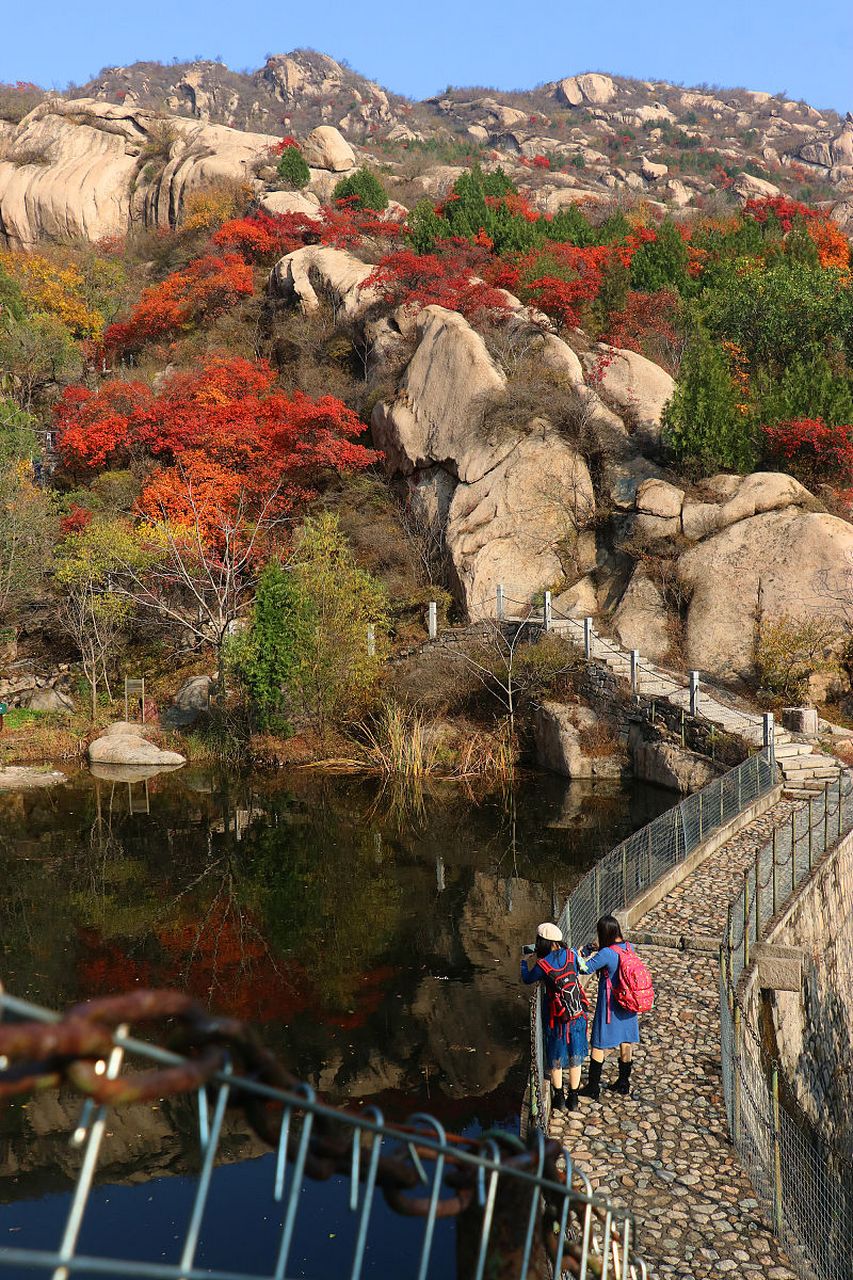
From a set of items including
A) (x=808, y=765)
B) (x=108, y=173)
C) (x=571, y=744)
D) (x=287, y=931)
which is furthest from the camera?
(x=108, y=173)

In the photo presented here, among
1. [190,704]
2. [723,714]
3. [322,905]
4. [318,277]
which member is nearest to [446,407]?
[318,277]

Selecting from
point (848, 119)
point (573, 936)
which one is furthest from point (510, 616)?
point (848, 119)

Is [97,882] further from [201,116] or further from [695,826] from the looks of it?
[201,116]

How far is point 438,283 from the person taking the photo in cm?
3866

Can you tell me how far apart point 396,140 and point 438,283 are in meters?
50.3

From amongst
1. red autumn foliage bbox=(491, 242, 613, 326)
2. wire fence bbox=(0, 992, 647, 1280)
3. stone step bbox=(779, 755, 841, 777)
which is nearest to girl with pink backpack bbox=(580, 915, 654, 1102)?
wire fence bbox=(0, 992, 647, 1280)

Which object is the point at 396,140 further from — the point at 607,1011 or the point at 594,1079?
the point at 594,1079

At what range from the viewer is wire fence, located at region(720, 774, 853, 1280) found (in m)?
7.79

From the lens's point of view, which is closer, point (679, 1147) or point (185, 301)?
point (679, 1147)

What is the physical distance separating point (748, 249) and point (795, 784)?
32.7m

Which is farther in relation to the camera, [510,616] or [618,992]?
[510,616]

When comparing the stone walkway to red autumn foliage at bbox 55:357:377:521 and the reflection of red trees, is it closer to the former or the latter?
the reflection of red trees

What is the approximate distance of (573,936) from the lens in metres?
11.8

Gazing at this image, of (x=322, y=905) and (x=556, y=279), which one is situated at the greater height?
(x=556, y=279)
